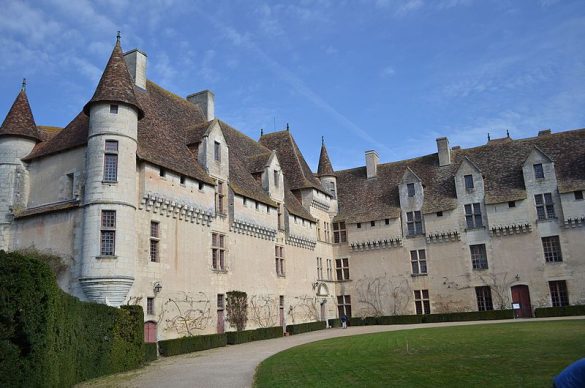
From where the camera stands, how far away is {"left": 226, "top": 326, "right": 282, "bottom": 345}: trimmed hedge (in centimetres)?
2472

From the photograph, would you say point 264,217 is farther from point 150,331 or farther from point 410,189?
point 410,189

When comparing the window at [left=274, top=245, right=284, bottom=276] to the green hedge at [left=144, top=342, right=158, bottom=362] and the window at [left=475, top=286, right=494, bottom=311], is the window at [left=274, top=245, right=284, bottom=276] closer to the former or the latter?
the green hedge at [left=144, top=342, right=158, bottom=362]

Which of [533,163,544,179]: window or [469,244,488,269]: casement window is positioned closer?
[533,163,544,179]: window

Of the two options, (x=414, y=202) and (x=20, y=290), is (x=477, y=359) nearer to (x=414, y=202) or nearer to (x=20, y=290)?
(x=20, y=290)

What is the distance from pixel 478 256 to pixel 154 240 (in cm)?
2477

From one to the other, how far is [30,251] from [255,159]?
16038 mm

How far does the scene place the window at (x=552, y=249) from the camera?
33.9 meters

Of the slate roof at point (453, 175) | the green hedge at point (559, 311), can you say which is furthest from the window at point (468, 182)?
the green hedge at point (559, 311)

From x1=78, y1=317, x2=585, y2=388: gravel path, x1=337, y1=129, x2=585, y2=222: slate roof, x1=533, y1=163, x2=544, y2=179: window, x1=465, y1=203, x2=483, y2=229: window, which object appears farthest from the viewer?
x1=465, y1=203, x2=483, y2=229: window

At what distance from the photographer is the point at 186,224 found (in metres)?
23.9

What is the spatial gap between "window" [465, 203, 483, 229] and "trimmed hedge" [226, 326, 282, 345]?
17.0 meters

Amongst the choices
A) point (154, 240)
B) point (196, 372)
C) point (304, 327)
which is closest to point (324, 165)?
point (304, 327)

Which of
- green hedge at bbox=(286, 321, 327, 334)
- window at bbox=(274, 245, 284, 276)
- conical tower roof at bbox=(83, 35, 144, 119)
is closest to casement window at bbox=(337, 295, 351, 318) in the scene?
green hedge at bbox=(286, 321, 327, 334)

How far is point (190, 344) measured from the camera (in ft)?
70.5
